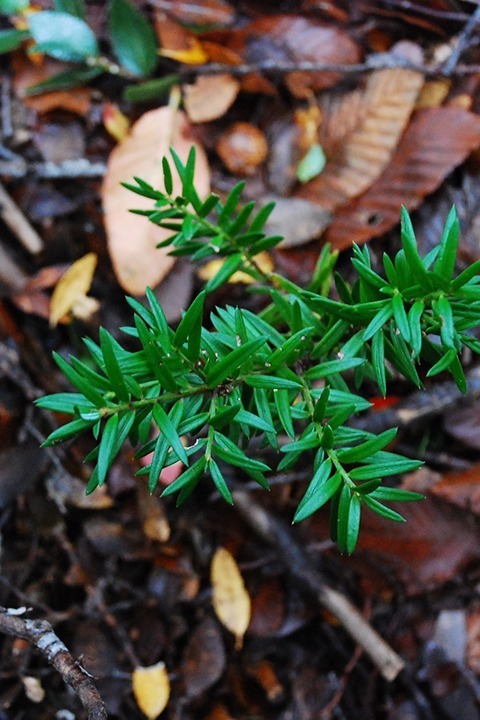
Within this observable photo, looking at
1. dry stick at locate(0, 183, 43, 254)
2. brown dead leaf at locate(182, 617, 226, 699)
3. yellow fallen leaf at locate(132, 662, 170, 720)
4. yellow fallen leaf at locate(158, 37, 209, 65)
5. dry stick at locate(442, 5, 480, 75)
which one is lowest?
yellow fallen leaf at locate(132, 662, 170, 720)

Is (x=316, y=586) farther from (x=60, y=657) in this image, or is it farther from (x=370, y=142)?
(x=370, y=142)

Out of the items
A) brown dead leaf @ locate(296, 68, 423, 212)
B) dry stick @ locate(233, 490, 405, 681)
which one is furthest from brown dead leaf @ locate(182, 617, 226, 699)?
brown dead leaf @ locate(296, 68, 423, 212)

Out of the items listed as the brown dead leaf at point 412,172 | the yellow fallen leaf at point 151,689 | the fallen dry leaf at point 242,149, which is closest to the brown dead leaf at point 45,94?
the fallen dry leaf at point 242,149

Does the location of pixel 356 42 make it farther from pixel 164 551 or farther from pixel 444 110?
pixel 164 551

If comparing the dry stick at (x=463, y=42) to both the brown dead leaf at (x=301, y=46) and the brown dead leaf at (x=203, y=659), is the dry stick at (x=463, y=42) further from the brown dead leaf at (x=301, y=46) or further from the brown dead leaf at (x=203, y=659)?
the brown dead leaf at (x=203, y=659)

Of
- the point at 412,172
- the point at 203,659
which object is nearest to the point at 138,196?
the point at 412,172

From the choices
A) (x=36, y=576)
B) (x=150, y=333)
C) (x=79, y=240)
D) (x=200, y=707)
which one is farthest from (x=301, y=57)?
(x=200, y=707)

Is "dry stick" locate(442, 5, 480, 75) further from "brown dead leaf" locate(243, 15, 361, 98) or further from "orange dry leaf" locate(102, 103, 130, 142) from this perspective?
"orange dry leaf" locate(102, 103, 130, 142)
